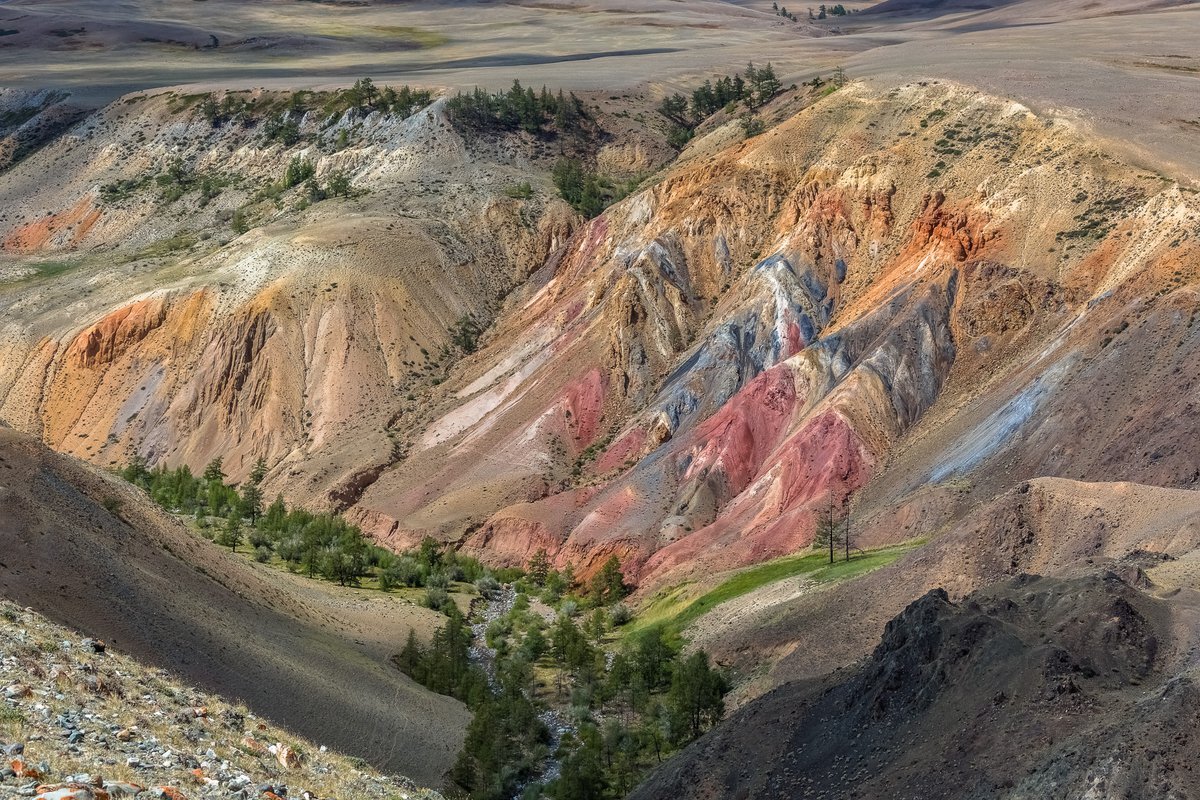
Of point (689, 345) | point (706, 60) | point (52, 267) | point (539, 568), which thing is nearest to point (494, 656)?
point (539, 568)

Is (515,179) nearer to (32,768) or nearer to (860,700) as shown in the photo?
(860,700)

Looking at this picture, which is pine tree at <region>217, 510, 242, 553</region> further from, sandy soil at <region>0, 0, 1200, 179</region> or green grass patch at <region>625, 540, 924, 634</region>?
sandy soil at <region>0, 0, 1200, 179</region>

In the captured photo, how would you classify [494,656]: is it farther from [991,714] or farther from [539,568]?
[991,714]

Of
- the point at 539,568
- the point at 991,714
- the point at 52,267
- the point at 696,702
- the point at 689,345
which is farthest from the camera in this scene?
the point at 52,267

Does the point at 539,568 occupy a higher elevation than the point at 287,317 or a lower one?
lower

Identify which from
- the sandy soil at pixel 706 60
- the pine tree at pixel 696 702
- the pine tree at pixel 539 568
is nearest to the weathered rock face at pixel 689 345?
the pine tree at pixel 539 568

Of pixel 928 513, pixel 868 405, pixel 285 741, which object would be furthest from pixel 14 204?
pixel 285 741
